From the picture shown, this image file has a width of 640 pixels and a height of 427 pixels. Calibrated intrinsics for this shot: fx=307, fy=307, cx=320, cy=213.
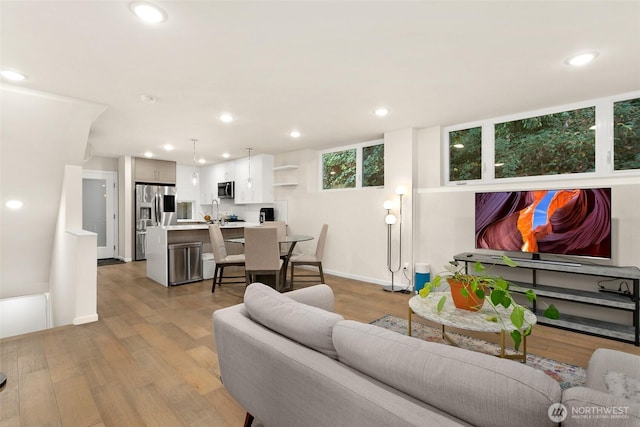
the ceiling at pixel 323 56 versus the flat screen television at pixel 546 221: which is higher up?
the ceiling at pixel 323 56

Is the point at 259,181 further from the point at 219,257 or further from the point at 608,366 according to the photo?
the point at 608,366

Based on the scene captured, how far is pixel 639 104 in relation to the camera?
10.5ft

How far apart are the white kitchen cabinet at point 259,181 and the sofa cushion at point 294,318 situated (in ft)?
16.7

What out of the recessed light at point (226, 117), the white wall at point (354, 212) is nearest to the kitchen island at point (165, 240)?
the white wall at point (354, 212)

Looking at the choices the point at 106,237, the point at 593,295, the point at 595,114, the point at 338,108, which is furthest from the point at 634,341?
the point at 106,237

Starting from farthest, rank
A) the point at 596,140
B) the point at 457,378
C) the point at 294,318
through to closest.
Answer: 1. the point at 596,140
2. the point at 294,318
3. the point at 457,378

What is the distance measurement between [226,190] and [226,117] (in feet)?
11.9

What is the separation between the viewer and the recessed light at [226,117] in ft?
12.9

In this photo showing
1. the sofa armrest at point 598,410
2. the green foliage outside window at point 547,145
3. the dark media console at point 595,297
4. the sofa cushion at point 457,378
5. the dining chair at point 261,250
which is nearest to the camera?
the sofa armrest at point 598,410

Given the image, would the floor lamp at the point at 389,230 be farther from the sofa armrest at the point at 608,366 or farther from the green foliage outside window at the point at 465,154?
the sofa armrest at the point at 608,366

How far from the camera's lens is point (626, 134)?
3268 mm

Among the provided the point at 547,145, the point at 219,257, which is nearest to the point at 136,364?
the point at 219,257

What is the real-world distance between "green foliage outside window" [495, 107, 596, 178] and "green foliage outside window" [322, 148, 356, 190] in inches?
95.2

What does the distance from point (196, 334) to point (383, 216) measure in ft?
10.6
